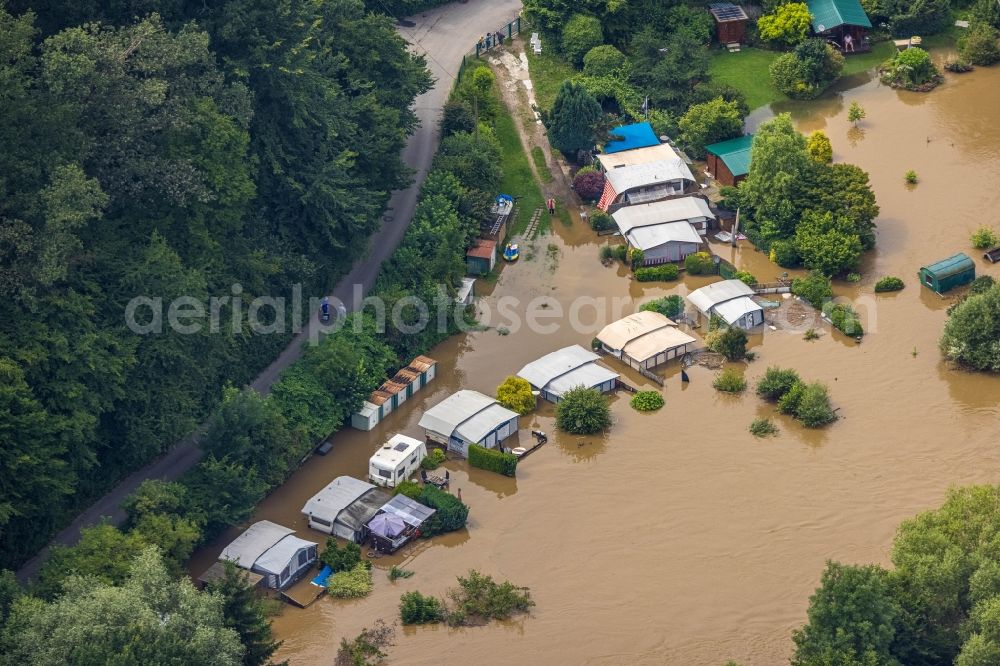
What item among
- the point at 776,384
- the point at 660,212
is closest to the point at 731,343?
the point at 776,384

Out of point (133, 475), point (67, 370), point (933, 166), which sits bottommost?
point (933, 166)

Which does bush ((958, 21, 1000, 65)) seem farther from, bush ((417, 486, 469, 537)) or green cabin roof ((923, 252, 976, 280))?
bush ((417, 486, 469, 537))

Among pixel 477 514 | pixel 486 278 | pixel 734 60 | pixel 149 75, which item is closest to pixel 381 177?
pixel 486 278

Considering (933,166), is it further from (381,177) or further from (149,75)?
(149,75)

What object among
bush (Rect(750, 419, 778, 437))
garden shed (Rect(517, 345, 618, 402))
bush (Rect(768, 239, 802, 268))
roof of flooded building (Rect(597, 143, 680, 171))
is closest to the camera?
bush (Rect(750, 419, 778, 437))

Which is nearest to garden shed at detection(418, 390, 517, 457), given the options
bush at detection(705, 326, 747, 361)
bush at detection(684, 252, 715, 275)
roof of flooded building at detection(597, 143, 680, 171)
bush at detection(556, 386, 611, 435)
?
bush at detection(556, 386, 611, 435)

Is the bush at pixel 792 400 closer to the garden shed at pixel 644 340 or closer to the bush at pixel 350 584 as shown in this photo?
the garden shed at pixel 644 340

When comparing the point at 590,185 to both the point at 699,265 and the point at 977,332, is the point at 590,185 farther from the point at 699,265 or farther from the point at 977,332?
the point at 977,332
